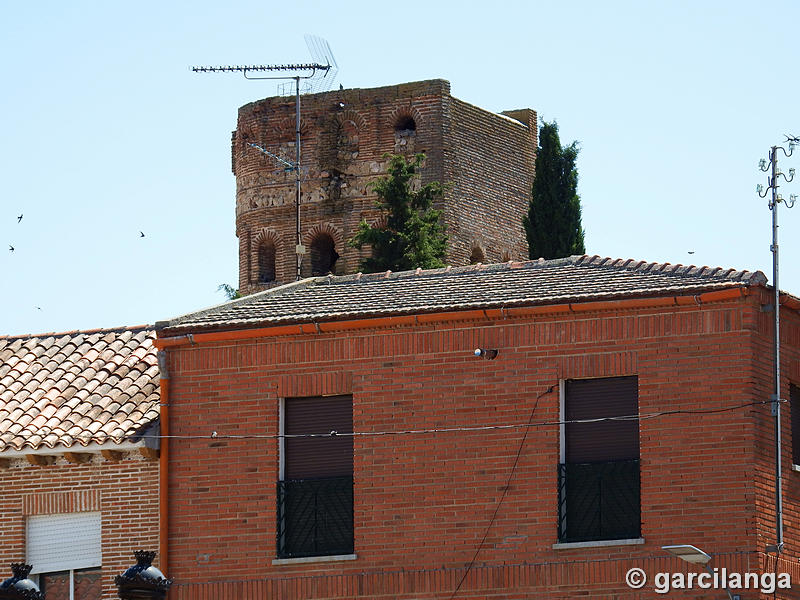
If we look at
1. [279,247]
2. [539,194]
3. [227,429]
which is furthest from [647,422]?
[279,247]

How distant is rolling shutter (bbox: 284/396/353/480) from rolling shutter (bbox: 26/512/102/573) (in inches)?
102

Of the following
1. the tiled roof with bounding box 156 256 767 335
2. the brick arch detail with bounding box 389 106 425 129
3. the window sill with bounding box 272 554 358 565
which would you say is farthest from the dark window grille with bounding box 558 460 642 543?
the brick arch detail with bounding box 389 106 425 129

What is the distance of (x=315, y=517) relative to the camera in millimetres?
24469

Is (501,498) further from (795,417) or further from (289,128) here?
(289,128)

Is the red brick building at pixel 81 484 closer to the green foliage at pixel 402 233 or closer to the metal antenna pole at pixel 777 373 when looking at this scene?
the metal antenna pole at pixel 777 373

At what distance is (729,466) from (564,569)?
2.17 meters

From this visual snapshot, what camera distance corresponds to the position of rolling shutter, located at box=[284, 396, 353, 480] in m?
24.6

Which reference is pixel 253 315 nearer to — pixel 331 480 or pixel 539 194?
pixel 331 480

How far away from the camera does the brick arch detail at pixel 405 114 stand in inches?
2178

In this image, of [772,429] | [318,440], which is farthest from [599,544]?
[318,440]

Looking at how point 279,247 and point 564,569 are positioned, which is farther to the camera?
point 279,247

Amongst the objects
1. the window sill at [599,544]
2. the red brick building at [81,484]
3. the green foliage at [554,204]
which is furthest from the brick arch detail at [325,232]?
the window sill at [599,544]

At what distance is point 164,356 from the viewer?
25312mm

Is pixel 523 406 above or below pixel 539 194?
below
